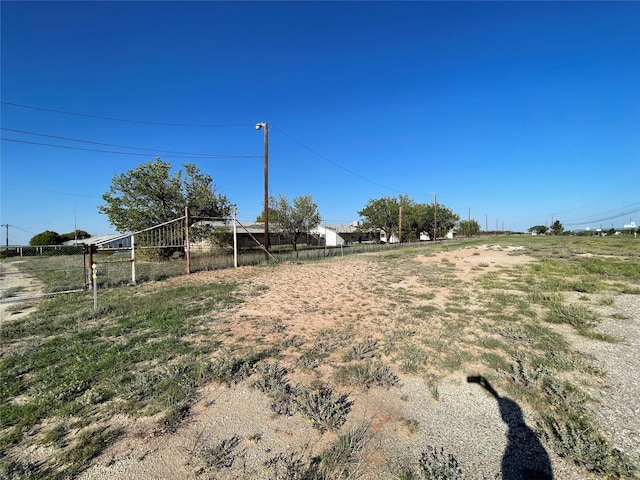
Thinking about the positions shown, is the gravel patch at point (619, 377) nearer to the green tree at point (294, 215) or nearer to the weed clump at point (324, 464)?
the weed clump at point (324, 464)

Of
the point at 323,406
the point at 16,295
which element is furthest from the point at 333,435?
the point at 16,295

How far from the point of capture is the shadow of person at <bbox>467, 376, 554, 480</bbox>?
7.60ft

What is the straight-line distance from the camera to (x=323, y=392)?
3551mm

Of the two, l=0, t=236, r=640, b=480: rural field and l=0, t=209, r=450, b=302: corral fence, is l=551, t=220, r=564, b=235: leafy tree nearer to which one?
l=0, t=209, r=450, b=302: corral fence

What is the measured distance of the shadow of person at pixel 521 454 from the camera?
232 cm

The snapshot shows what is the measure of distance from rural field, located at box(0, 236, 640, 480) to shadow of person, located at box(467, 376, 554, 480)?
0.02 meters

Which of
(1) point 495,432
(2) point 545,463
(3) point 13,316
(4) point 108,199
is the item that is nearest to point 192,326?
(3) point 13,316

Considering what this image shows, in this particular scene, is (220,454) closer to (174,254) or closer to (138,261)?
(174,254)

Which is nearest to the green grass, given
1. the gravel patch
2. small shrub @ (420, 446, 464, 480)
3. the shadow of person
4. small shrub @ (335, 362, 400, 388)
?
small shrub @ (335, 362, 400, 388)

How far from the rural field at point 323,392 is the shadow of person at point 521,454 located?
2 centimetres

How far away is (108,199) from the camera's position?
18594mm

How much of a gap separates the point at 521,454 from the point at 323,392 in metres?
2.02

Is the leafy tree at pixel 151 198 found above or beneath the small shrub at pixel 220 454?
above

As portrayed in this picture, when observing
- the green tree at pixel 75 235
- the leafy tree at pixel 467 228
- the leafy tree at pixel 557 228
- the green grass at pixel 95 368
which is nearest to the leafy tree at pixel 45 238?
the green tree at pixel 75 235
